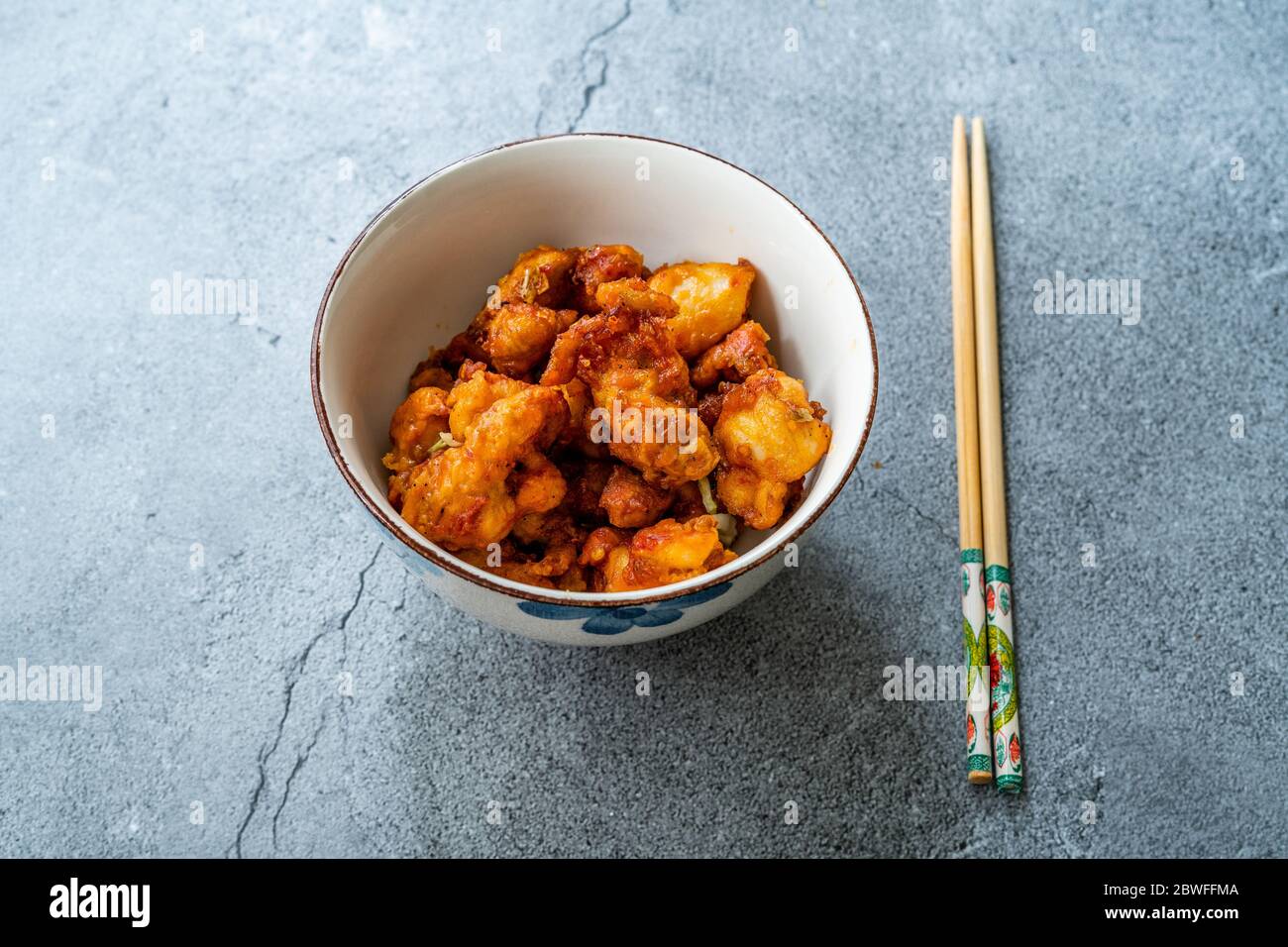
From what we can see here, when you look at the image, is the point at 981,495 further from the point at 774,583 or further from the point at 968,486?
the point at 774,583

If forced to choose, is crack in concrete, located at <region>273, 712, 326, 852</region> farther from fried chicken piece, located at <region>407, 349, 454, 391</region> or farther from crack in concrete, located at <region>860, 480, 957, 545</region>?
crack in concrete, located at <region>860, 480, 957, 545</region>

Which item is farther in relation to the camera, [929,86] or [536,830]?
[929,86]

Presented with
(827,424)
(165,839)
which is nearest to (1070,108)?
(827,424)

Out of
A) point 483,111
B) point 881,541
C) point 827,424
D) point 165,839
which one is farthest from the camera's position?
point 483,111

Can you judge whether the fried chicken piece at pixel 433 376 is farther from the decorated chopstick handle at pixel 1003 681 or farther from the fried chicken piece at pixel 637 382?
the decorated chopstick handle at pixel 1003 681

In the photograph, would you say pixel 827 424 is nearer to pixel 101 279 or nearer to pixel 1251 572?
pixel 1251 572
